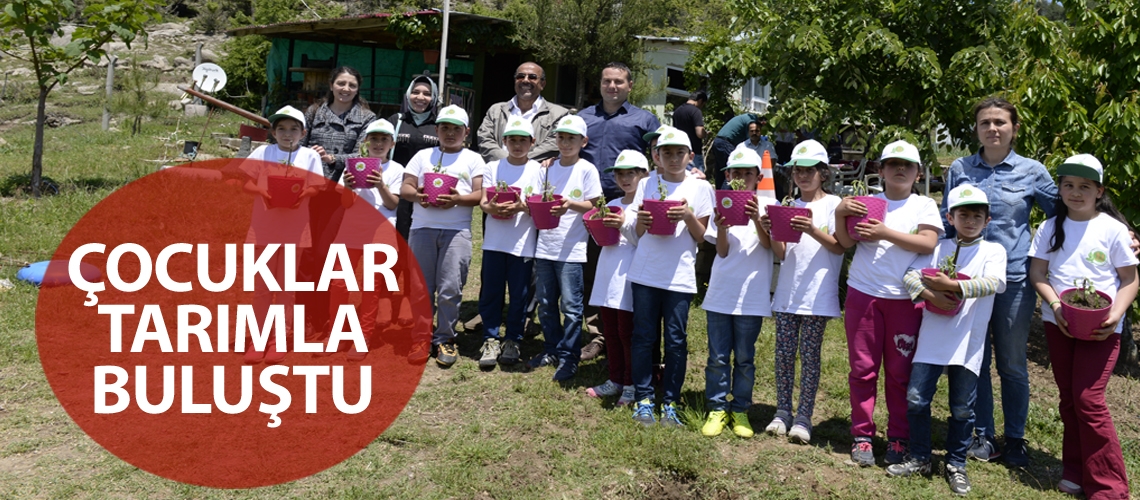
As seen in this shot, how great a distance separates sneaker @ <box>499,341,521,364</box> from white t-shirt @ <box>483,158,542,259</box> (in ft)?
2.07

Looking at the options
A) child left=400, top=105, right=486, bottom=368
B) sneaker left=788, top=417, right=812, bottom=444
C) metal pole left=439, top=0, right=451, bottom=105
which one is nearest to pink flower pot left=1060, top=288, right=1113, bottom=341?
sneaker left=788, top=417, right=812, bottom=444

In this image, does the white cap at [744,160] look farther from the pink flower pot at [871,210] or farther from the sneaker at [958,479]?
the sneaker at [958,479]

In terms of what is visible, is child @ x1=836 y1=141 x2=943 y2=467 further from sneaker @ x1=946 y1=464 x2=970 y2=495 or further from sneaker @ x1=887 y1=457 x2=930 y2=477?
sneaker @ x1=946 y1=464 x2=970 y2=495

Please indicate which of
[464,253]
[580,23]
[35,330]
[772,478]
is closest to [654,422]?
[772,478]

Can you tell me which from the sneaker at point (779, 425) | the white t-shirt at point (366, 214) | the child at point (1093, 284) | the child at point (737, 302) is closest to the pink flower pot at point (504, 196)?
the white t-shirt at point (366, 214)

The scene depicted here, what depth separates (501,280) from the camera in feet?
19.1

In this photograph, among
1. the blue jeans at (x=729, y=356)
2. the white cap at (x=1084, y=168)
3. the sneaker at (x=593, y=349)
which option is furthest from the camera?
the sneaker at (x=593, y=349)

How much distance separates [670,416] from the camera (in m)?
4.87

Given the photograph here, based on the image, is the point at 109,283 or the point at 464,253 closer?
the point at 464,253

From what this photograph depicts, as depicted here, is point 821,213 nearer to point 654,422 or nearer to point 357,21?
point 654,422

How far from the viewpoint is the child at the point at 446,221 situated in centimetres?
575

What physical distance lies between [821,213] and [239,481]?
312cm

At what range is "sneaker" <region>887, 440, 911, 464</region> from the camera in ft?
14.4

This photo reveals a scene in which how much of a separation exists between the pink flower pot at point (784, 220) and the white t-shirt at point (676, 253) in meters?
0.51
